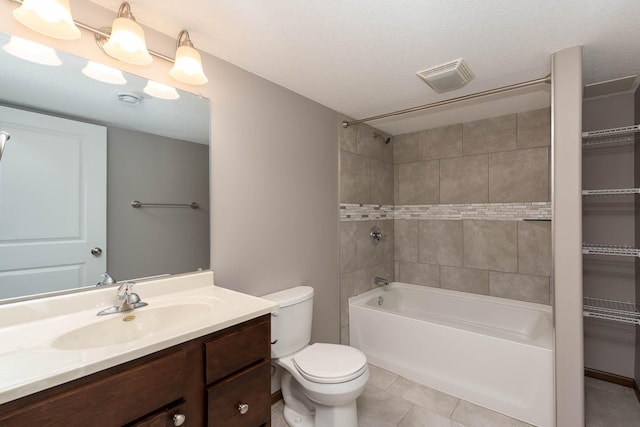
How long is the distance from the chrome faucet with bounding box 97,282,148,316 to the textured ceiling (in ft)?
4.03

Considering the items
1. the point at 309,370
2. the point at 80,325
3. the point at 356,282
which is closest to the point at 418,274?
the point at 356,282

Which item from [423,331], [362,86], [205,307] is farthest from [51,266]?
[423,331]

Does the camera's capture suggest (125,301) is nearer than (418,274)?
Yes

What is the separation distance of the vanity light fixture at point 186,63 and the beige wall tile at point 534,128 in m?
2.64

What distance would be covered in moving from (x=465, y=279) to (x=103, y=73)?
3146 millimetres

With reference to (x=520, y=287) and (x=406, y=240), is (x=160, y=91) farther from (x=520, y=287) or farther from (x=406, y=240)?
(x=520, y=287)

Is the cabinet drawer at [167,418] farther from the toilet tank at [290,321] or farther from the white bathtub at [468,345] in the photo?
the white bathtub at [468,345]

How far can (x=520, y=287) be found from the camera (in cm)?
267

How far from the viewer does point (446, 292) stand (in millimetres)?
2988

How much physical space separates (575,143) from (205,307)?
2.05m

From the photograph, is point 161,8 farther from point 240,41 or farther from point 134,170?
point 134,170

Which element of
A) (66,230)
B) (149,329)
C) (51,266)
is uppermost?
(66,230)

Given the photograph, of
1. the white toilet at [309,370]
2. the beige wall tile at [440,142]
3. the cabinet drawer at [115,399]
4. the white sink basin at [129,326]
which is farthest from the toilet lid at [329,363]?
the beige wall tile at [440,142]

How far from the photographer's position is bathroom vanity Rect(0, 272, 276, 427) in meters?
0.75
